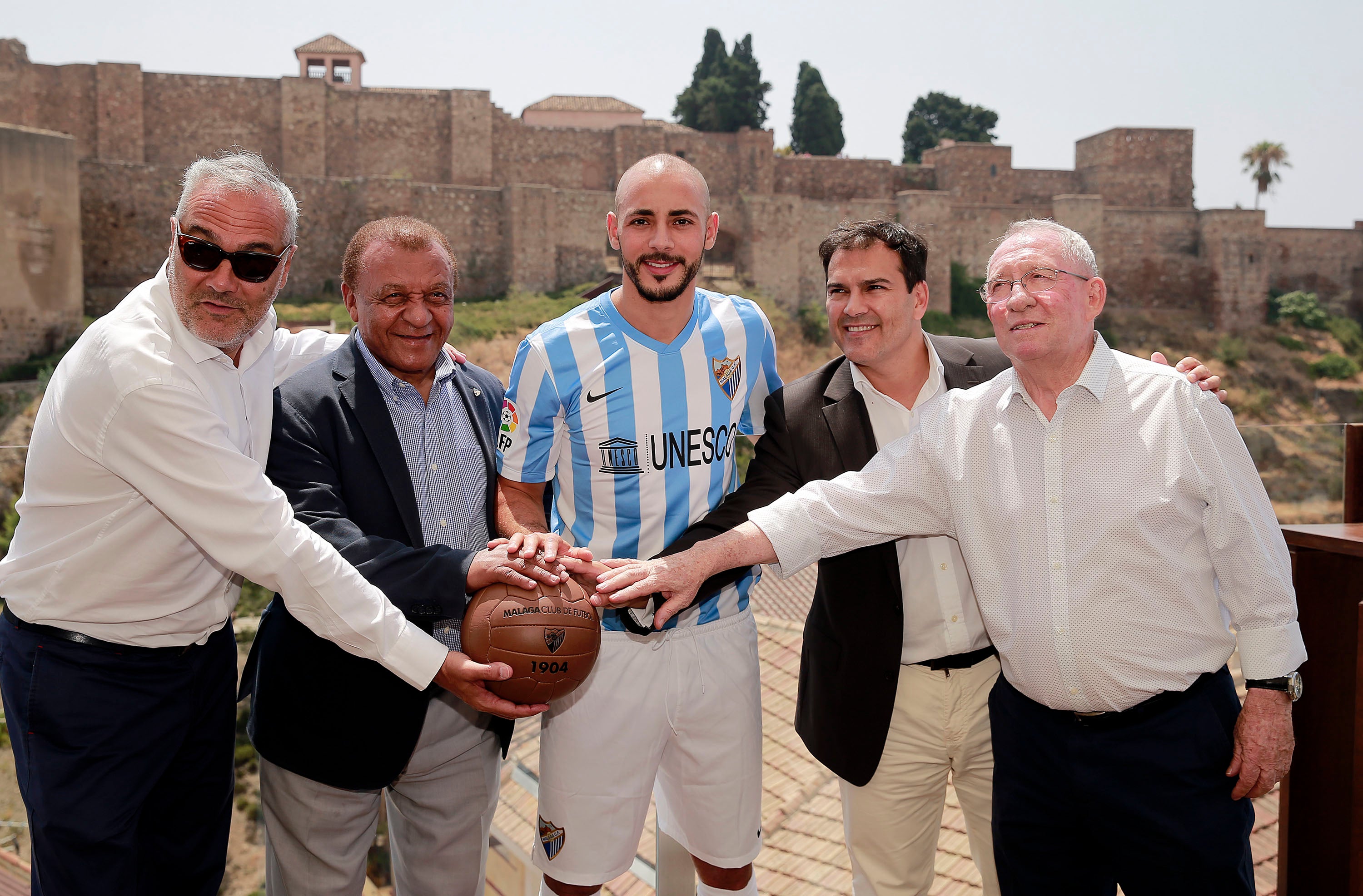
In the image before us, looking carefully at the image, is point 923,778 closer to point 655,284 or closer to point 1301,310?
point 655,284

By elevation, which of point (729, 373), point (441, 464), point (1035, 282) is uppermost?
point (1035, 282)

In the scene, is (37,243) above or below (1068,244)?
above

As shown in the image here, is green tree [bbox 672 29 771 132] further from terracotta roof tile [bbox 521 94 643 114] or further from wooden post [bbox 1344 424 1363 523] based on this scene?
wooden post [bbox 1344 424 1363 523]

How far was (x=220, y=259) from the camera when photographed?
254 cm

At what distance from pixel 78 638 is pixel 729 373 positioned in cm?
196

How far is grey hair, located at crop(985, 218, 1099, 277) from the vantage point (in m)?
2.59

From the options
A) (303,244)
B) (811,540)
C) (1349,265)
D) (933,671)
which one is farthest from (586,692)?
Result: (1349,265)

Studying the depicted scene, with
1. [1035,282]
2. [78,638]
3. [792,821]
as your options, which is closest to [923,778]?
[1035,282]

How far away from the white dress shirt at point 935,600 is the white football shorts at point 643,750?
0.54m

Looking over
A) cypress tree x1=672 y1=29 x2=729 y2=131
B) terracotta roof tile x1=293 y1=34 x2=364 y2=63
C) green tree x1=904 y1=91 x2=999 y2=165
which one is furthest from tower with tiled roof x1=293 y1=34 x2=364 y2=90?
green tree x1=904 y1=91 x2=999 y2=165

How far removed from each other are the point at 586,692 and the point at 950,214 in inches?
1153

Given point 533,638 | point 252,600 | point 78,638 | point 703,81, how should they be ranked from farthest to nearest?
point 703,81 < point 252,600 < point 533,638 < point 78,638

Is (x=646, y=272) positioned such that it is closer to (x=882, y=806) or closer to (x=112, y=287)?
(x=882, y=806)

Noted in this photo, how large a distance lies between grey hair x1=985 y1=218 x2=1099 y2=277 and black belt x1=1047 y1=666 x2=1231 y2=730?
42.9 inches
